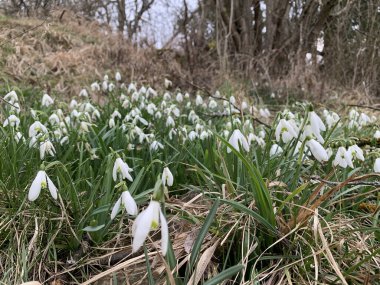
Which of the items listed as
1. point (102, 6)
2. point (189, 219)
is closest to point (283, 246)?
point (189, 219)

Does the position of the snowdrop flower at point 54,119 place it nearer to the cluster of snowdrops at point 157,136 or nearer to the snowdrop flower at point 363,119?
the cluster of snowdrops at point 157,136

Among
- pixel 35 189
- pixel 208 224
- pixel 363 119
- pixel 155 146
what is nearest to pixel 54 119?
pixel 155 146

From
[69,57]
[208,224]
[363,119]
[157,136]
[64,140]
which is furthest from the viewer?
[69,57]

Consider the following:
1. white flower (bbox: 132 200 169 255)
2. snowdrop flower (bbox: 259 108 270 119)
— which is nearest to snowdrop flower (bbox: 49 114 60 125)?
white flower (bbox: 132 200 169 255)

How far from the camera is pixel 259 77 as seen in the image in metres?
9.12

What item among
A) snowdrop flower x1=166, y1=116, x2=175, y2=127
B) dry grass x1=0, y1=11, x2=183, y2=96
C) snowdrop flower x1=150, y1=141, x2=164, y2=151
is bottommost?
snowdrop flower x1=150, y1=141, x2=164, y2=151

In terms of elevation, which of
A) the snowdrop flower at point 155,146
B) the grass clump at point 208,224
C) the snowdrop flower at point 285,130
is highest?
the snowdrop flower at point 285,130

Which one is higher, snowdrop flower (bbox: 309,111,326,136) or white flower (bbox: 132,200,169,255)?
snowdrop flower (bbox: 309,111,326,136)

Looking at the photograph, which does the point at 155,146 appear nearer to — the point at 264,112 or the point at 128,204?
the point at 128,204

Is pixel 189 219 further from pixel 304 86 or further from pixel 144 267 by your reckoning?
pixel 304 86

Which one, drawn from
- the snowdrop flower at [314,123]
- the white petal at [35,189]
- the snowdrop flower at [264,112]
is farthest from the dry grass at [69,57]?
the snowdrop flower at [314,123]

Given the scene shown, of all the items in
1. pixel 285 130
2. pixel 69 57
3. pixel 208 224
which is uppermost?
pixel 69 57

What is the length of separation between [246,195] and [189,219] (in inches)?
11.5

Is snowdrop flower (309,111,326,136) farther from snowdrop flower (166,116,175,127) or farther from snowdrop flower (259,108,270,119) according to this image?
snowdrop flower (259,108,270,119)
